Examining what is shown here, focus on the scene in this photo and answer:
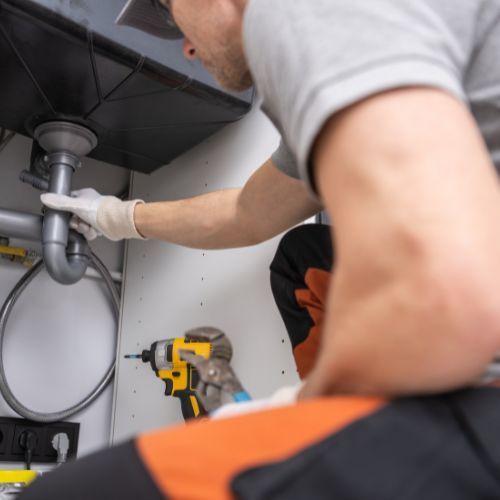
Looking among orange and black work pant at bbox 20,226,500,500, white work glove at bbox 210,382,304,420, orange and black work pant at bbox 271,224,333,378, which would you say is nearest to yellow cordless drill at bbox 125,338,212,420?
orange and black work pant at bbox 271,224,333,378

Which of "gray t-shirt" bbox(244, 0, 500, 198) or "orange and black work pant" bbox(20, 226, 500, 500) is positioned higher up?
"gray t-shirt" bbox(244, 0, 500, 198)

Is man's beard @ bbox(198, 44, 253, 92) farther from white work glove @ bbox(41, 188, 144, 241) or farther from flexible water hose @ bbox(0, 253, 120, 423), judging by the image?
flexible water hose @ bbox(0, 253, 120, 423)

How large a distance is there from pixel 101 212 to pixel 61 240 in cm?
11

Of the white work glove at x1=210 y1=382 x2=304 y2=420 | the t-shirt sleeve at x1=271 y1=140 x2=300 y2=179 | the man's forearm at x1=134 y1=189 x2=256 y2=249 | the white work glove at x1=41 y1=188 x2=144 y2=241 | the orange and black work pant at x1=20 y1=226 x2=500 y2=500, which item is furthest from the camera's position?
the white work glove at x1=41 y1=188 x2=144 y2=241

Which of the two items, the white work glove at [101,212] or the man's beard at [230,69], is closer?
the man's beard at [230,69]

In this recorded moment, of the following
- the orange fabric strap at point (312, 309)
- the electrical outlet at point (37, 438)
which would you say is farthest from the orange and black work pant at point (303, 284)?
the electrical outlet at point (37, 438)

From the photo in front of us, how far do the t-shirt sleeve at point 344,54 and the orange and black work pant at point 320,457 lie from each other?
184 millimetres

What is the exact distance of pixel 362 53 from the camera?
0.39 meters

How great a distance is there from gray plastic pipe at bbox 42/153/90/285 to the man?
0.97 meters

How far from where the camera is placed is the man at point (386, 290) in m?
0.33

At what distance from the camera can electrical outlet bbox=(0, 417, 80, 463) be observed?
1.36 meters

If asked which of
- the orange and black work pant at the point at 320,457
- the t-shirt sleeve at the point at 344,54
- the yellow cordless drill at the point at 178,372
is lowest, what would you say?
the orange and black work pant at the point at 320,457

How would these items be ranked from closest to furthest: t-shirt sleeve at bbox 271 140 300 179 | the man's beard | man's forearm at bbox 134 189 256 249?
1. the man's beard
2. t-shirt sleeve at bbox 271 140 300 179
3. man's forearm at bbox 134 189 256 249

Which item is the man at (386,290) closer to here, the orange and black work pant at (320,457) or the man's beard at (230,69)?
the orange and black work pant at (320,457)
